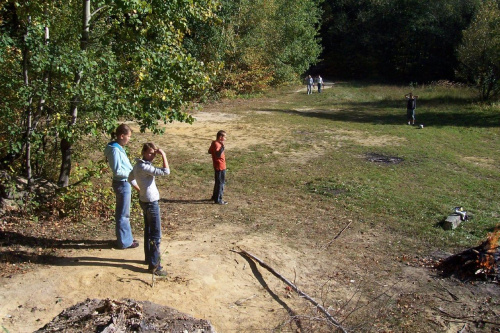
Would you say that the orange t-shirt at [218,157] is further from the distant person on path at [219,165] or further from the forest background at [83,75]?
the forest background at [83,75]

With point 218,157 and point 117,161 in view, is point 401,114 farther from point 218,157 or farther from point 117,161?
→ point 117,161

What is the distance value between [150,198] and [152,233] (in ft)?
1.46

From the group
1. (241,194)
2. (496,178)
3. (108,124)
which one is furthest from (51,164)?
(496,178)

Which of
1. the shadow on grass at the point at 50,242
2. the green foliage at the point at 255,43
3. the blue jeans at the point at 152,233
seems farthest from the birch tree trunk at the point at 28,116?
the green foliage at the point at 255,43

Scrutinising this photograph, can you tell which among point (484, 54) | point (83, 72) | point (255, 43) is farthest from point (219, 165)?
point (484, 54)

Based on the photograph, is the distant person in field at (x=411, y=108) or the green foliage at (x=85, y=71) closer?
the green foliage at (x=85, y=71)

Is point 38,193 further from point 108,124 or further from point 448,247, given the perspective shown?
point 448,247

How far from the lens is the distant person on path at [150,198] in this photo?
6047mm

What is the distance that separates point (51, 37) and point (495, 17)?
25.1 meters

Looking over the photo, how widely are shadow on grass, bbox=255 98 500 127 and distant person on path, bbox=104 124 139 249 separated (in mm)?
17387

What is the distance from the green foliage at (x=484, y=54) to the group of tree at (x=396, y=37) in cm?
282

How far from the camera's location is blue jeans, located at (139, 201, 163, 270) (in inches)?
240

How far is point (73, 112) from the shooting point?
7.84 m

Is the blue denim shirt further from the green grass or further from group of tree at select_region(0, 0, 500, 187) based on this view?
the green grass
